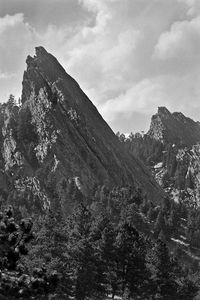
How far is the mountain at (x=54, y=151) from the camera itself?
15738 cm

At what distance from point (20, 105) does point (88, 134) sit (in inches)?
1125

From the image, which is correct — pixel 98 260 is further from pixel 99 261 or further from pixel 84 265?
pixel 84 265

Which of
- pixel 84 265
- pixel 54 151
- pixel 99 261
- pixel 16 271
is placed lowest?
pixel 16 271

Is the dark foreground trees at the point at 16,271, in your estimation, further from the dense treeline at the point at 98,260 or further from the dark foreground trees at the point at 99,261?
the dense treeline at the point at 98,260

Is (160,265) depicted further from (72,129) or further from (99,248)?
(72,129)

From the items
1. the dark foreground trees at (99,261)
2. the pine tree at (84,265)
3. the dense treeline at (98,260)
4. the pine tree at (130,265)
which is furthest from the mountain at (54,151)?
the pine tree at (84,265)

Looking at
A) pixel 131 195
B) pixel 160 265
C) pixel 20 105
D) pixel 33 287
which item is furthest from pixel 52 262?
pixel 20 105

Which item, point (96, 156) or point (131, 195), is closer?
point (131, 195)

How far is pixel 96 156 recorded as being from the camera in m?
180

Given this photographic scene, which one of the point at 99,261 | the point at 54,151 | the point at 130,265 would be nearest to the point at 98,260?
the point at 99,261

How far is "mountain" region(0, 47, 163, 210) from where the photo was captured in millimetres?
157375

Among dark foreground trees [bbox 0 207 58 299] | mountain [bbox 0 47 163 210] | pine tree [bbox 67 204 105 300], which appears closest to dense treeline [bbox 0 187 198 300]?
pine tree [bbox 67 204 105 300]

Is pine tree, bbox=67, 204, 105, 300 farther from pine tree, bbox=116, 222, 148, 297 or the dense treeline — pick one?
pine tree, bbox=116, 222, 148, 297

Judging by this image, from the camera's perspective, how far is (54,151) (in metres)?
172
